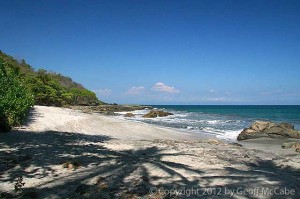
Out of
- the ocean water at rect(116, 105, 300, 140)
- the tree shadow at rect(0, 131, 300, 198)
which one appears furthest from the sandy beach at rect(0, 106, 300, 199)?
the ocean water at rect(116, 105, 300, 140)

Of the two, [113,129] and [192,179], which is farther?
[113,129]

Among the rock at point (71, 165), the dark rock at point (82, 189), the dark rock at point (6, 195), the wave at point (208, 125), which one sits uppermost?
the rock at point (71, 165)

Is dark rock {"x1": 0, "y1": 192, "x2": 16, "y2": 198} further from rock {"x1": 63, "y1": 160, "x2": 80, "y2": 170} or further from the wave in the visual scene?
the wave

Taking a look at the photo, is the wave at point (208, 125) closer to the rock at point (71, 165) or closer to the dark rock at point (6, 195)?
the rock at point (71, 165)

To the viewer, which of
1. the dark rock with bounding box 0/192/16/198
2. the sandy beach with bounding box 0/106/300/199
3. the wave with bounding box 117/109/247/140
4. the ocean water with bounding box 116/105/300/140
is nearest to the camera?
the dark rock with bounding box 0/192/16/198

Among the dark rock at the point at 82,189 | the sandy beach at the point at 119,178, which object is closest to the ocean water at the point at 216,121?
the sandy beach at the point at 119,178

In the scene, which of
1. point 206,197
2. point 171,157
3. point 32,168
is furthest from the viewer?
point 171,157

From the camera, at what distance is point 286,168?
10797 mm

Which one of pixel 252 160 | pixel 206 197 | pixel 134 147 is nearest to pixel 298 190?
pixel 206 197

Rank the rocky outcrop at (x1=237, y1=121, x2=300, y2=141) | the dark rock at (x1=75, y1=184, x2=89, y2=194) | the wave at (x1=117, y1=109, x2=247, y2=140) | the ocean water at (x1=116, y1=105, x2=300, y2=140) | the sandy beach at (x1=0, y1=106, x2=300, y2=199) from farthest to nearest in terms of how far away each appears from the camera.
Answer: the ocean water at (x1=116, y1=105, x2=300, y2=140) < the wave at (x1=117, y1=109, x2=247, y2=140) < the rocky outcrop at (x1=237, y1=121, x2=300, y2=141) < the dark rock at (x1=75, y1=184, x2=89, y2=194) < the sandy beach at (x1=0, y1=106, x2=300, y2=199)

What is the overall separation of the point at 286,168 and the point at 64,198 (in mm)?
8271

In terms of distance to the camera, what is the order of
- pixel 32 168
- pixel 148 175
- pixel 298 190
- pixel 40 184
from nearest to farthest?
pixel 298 190, pixel 40 184, pixel 148 175, pixel 32 168

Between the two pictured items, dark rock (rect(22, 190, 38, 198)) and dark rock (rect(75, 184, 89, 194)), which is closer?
dark rock (rect(22, 190, 38, 198))

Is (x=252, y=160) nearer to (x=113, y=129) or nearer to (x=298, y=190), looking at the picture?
(x=298, y=190)
